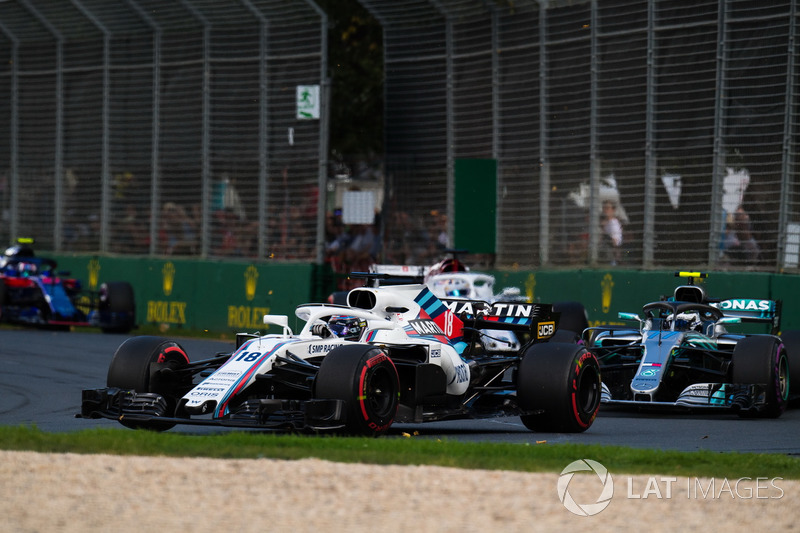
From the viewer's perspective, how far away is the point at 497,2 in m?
21.7

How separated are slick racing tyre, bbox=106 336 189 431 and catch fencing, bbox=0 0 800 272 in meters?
9.72

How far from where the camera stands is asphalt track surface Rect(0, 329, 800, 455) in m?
10.7

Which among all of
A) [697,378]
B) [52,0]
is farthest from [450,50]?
[697,378]

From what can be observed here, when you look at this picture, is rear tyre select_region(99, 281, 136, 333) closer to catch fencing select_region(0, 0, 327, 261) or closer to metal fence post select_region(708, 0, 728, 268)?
catch fencing select_region(0, 0, 327, 261)

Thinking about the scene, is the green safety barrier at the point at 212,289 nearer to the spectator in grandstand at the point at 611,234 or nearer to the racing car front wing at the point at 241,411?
the spectator in grandstand at the point at 611,234

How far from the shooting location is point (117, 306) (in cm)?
2317

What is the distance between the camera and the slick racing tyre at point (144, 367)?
10594 millimetres

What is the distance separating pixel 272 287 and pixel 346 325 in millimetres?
11986

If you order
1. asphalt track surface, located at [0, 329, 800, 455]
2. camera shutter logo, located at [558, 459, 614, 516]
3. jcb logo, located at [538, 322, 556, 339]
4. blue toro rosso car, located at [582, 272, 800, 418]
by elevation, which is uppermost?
jcb logo, located at [538, 322, 556, 339]

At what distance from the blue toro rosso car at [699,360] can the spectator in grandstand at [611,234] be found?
490 cm

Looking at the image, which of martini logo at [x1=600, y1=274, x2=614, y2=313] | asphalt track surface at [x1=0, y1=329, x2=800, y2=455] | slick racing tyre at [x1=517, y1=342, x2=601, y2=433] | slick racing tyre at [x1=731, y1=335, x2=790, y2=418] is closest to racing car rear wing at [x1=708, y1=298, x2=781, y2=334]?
asphalt track surface at [x1=0, y1=329, x2=800, y2=455]

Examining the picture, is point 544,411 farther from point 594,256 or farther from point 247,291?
point 247,291

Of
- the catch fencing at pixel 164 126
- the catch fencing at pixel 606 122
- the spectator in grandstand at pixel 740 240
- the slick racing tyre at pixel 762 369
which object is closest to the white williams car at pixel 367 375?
the slick racing tyre at pixel 762 369

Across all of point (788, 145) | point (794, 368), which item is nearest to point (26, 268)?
point (788, 145)
